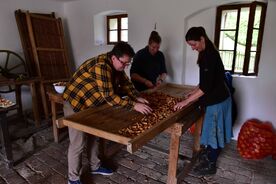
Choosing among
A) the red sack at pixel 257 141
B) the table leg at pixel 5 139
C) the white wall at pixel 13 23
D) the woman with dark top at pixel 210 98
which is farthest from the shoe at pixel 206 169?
the white wall at pixel 13 23

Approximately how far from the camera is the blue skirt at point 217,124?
81.7 inches

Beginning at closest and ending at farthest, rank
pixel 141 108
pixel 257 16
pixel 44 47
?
pixel 141 108, pixel 257 16, pixel 44 47

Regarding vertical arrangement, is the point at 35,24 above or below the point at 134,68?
above

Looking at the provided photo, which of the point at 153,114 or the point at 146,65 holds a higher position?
the point at 146,65

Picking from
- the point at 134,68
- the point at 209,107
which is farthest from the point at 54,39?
the point at 209,107

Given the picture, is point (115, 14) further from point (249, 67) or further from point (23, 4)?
point (249, 67)

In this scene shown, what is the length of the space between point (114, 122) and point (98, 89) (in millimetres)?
300

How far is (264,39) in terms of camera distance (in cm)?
253

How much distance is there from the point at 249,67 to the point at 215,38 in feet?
1.83

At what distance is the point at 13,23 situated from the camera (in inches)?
142

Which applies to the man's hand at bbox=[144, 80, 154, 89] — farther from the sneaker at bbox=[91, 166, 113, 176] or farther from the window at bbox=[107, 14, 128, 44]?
the window at bbox=[107, 14, 128, 44]

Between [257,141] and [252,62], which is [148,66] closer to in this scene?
[252,62]

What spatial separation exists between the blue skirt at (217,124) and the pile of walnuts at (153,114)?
0.35 meters

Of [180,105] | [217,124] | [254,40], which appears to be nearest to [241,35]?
[254,40]
